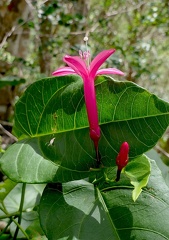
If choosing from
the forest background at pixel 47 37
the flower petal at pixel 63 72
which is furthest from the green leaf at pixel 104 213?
the forest background at pixel 47 37

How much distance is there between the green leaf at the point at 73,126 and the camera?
58 centimetres

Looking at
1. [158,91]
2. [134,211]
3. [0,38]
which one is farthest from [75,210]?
[158,91]

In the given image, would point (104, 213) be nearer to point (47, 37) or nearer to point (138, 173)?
point (138, 173)

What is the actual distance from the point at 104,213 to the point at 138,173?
9 cm

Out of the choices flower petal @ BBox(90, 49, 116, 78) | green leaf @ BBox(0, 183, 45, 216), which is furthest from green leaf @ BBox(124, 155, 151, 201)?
green leaf @ BBox(0, 183, 45, 216)

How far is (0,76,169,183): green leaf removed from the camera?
58 cm

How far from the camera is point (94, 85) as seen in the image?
1.96 feet

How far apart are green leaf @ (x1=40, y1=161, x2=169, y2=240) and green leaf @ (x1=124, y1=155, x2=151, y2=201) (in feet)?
0.16

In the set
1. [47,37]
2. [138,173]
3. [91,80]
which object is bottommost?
[138,173]

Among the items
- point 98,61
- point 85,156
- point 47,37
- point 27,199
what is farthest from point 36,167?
point 47,37

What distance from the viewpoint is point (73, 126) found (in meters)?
0.61

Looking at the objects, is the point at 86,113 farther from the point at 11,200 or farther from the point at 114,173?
the point at 11,200

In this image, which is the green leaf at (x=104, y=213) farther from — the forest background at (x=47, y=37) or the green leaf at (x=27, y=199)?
the forest background at (x=47, y=37)

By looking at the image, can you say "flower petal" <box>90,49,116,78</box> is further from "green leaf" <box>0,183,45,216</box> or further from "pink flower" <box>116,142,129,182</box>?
"green leaf" <box>0,183,45,216</box>
